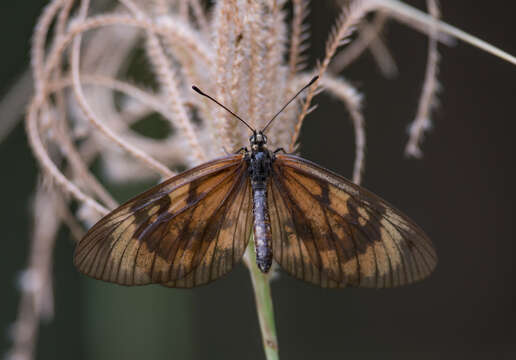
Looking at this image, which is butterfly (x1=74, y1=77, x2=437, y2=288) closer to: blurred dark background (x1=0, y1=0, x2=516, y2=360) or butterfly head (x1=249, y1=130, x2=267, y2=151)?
butterfly head (x1=249, y1=130, x2=267, y2=151)

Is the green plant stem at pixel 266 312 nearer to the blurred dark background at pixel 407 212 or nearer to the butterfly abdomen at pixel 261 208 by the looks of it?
the butterfly abdomen at pixel 261 208

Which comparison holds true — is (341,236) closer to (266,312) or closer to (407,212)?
(266,312)

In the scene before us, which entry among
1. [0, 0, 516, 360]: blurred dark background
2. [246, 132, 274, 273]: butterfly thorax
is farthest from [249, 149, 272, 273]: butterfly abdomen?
[0, 0, 516, 360]: blurred dark background

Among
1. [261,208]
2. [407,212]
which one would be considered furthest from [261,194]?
[407,212]

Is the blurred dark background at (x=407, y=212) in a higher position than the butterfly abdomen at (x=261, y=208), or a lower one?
higher

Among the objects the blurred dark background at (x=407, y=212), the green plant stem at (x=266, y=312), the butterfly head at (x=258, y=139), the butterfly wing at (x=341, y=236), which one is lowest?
the green plant stem at (x=266, y=312)

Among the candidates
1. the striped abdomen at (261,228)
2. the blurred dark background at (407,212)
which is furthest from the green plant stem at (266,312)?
the blurred dark background at (407,212)
